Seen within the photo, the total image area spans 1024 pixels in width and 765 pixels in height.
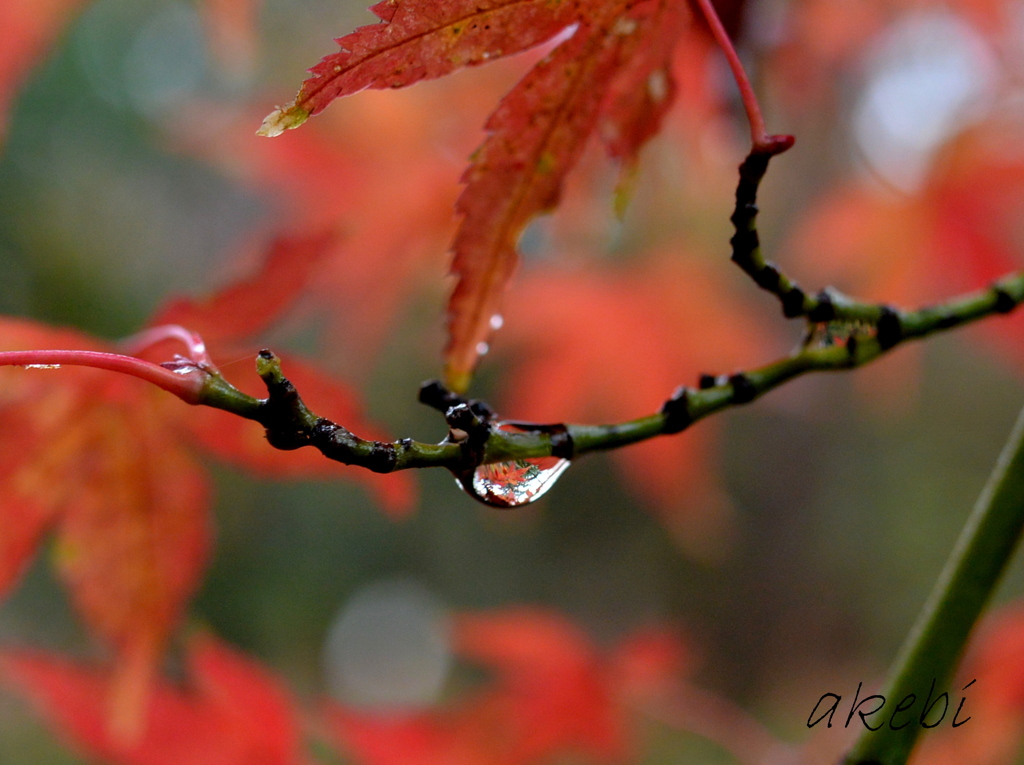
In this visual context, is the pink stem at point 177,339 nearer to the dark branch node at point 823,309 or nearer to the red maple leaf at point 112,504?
the red maple leaf at point 112,504

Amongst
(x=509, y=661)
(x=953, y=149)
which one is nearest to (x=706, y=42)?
(x=953, y=149)

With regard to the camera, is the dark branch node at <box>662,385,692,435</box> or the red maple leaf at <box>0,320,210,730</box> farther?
the red maple leaf at <box>0,320,210,730</box>

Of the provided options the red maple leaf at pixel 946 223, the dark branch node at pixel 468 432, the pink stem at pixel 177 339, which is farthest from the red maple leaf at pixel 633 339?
the dark branch node at pixel 468 432

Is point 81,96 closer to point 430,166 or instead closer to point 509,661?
point 430,166

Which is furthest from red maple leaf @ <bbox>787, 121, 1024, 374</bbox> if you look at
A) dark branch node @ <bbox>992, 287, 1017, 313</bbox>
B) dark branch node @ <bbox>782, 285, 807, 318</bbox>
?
dark branch node @ <bbox>782, 285, 807, 318</bbox>

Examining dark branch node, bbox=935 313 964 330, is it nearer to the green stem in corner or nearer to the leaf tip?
the green stem in corner
